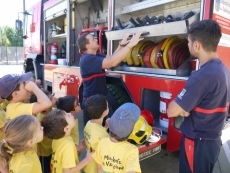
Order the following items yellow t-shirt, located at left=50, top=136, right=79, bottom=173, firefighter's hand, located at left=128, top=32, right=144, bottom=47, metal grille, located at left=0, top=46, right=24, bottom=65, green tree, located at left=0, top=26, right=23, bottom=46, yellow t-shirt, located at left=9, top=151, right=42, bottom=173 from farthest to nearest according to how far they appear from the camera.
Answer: green tree, located at left=0, top=26, right=23, bottom=46, metal grille, located at left=0, top=46, right=24, bottom=65, firefighter's hand, located at left=128, top=32, right=144, bottom=47, yellow t-shirt, located at left=50, top=136, right=79, bottom=173, yellow t-shirt, located at left=9, top=151, right=42, bottom=173

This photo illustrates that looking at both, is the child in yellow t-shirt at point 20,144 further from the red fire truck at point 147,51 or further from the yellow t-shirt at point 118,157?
the red fire truck at point 147,51

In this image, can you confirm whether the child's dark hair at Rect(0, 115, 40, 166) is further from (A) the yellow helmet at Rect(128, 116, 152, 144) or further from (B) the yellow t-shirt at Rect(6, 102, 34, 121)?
(A) the yellow helmet at Rect(128, 116, 152, 144)

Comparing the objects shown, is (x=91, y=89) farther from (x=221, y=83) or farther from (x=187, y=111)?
(x=221, y=83)

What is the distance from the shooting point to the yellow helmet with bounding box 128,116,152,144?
1987 mm

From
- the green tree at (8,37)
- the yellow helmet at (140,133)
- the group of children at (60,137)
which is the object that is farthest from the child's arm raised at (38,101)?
the green tree at (8,37)

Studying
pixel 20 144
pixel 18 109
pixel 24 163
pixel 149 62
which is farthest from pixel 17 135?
pixel 149 62

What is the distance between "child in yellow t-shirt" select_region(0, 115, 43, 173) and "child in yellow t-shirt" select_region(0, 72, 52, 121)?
393mm

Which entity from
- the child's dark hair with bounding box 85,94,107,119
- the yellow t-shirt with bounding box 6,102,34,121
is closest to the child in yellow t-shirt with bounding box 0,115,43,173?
the yellow t-shirt with bounding box 6,102,34,121

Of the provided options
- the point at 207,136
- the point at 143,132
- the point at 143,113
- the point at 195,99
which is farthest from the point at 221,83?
the point at 143,113

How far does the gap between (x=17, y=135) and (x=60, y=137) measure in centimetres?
35

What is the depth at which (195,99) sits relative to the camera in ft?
5.05

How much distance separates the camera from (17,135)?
1.45 m

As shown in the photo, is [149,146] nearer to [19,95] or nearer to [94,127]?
[94,127]

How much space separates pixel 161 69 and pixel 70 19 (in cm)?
213
